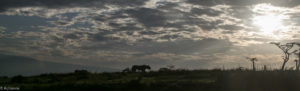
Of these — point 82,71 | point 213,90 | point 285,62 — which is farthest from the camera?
point 285,62

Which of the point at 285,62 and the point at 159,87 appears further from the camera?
the point at 285,62

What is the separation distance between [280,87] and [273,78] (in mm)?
783

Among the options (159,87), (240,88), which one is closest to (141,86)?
(159,87)

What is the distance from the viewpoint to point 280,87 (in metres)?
22.3

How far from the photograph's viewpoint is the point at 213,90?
21547 millimetres

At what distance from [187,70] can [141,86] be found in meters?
13.6

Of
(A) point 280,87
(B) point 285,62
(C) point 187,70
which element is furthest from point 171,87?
(B) point 285,62

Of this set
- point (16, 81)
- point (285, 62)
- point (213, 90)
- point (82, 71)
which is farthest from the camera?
point (285, 62)

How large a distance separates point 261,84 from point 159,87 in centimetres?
739

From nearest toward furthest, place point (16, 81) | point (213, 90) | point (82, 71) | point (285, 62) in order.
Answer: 1. point (213, 90)
2. point (16, 81)
3. point (82, 71)
4. point (285, 62)

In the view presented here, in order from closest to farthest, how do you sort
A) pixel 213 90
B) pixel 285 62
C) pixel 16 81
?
pixel 213 90 → pixel 16 81 → pixel 285 62

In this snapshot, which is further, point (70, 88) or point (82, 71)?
point (82, 71)

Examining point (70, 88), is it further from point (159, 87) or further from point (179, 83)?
point (179, 83)

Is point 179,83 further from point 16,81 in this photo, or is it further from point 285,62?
point 285,62
